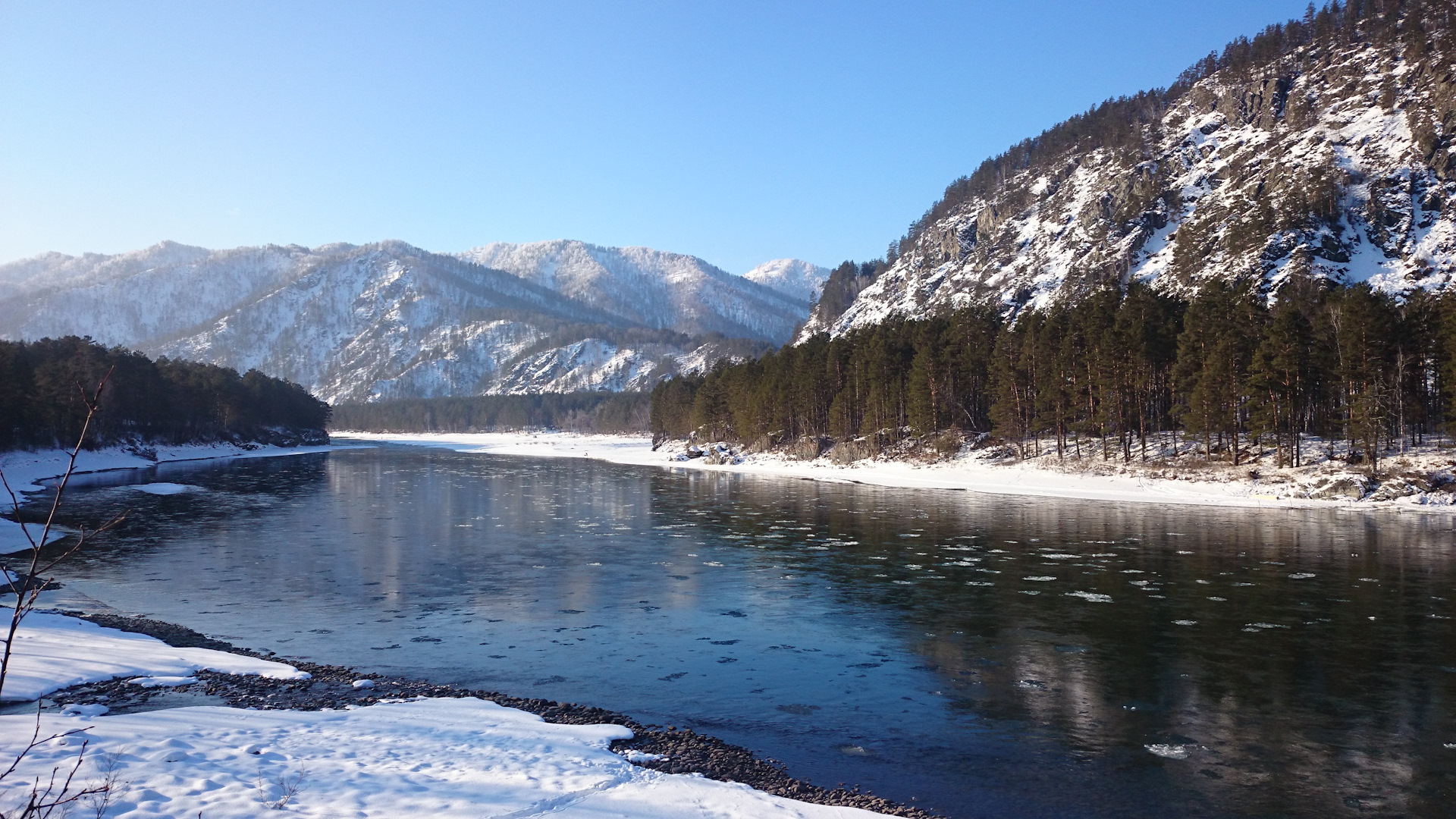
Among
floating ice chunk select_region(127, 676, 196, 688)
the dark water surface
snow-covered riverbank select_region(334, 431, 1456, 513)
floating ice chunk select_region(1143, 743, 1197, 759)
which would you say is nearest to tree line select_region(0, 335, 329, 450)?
the dark water surface

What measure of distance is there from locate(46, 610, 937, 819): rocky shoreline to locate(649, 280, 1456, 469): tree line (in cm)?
Answer: 6560

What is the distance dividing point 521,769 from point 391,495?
63539 millimetres

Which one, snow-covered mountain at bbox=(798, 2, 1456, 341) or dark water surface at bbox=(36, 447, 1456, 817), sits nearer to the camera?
dark water surface at bbox=(36, 447, 1456, 817)

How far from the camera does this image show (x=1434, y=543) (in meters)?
41.7

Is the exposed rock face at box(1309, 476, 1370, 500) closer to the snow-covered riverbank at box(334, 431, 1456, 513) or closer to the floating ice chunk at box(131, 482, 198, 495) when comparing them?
the snow-covered riverbank at box(334, 431, 1456, 513)

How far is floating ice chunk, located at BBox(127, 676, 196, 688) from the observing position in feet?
62.5

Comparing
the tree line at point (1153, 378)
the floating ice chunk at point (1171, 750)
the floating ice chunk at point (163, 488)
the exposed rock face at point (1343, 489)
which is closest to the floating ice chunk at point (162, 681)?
the floating ice chunk at point (1171, 750)

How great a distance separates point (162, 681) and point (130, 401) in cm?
12941

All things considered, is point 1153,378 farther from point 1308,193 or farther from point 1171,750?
point 1308,193

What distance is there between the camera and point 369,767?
13984mm

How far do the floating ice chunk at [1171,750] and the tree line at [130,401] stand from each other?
7609 cm

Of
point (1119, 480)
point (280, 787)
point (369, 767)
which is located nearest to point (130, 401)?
point (1119, 480)

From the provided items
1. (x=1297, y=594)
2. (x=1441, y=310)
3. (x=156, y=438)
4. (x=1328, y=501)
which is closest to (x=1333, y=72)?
(x=1441, y=310)

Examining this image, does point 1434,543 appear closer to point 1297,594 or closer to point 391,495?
point 1297,594
